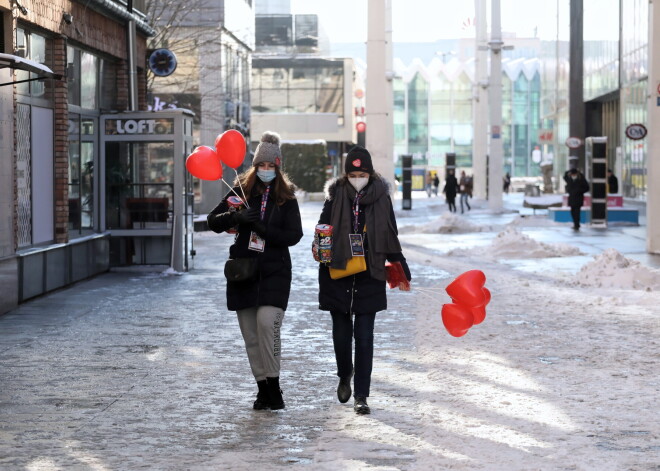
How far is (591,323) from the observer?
44.4 feet

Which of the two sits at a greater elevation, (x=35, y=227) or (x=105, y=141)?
(x=105, y=141)

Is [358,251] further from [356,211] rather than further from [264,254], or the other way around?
[264,254]

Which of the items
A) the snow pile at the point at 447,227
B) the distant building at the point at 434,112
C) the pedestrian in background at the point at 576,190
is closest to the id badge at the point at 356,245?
the snow pile at the point at 447,227

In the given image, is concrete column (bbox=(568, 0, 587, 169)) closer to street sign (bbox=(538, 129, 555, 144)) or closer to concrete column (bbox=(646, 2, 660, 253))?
street sign (bbox=(538, 129, 555, 144))

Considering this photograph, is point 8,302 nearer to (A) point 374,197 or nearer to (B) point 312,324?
(B) point 312,324

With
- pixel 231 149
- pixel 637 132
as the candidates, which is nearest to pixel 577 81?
pixel 637 132

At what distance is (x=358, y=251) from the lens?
8305 mm

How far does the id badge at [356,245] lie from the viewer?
27.2 feet

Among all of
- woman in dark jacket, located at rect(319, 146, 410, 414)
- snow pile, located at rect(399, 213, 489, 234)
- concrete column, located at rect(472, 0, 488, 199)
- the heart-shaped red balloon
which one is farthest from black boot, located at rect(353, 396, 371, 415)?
concrete column, located at rect(472, 0, 488, 199)

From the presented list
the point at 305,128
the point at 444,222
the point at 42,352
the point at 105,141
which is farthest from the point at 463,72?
the point at 42,352

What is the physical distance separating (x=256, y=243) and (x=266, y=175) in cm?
47

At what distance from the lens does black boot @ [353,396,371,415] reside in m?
8.33

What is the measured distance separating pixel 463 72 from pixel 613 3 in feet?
Result: 217

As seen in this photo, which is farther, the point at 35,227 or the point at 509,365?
the point at 35,227
